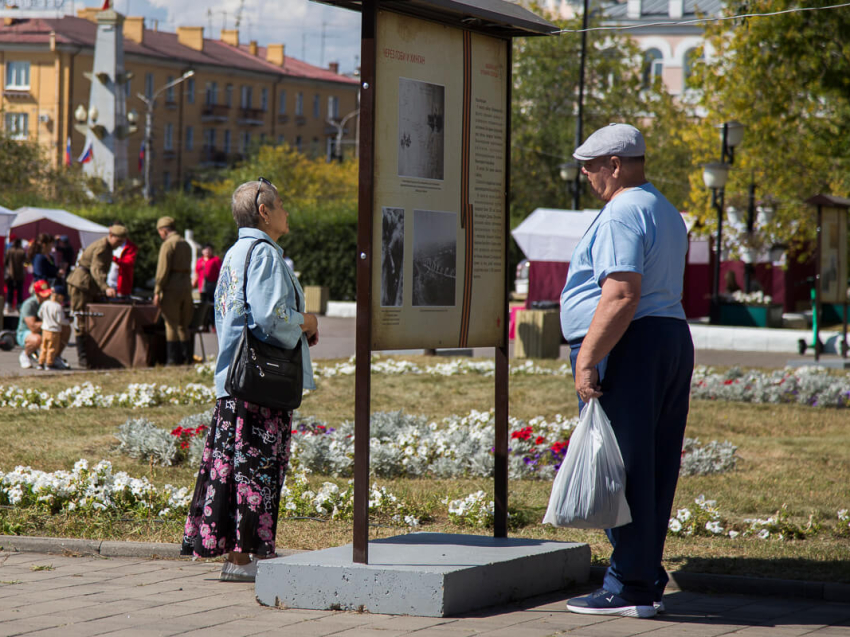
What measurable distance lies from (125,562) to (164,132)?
8409 cm

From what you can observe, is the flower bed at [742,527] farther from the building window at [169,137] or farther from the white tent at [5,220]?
the building window at [169,137]

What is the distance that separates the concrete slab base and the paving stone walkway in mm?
61

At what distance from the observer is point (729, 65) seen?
3081 centimetres

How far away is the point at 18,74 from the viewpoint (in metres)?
75.7

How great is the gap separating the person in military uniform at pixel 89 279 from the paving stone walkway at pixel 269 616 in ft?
35.4

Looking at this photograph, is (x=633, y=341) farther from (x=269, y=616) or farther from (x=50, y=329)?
(x=50, y=329)

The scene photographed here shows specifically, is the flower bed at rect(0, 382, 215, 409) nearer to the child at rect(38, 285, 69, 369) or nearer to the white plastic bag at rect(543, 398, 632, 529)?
the child at rect(38, 285, 69, 369)

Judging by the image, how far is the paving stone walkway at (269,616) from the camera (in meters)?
4.48

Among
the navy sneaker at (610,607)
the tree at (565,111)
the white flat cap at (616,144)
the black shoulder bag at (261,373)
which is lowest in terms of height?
the navy sneaker at (610,607)

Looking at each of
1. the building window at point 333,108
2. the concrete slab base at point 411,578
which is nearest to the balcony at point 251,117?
the building window at point 333,108

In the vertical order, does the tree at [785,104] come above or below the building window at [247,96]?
below

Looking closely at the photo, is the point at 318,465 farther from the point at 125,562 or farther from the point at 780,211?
the point at 780,211

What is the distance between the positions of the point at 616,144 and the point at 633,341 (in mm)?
799

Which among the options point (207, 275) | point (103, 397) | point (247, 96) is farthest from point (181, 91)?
point (103, 397)
